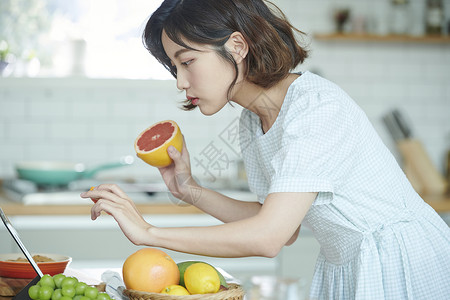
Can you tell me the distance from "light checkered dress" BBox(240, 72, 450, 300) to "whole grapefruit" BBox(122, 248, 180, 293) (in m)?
0.27

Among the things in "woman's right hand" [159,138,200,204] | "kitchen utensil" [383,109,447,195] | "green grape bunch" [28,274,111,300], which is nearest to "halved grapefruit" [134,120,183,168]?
"woman's right hand" [159,138,200,204]

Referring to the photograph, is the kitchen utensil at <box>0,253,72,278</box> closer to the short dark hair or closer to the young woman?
the young woman

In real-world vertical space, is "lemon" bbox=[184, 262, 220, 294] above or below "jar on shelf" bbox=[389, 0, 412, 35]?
below

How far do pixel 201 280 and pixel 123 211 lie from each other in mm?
217

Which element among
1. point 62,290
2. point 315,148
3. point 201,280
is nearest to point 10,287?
point 62,290

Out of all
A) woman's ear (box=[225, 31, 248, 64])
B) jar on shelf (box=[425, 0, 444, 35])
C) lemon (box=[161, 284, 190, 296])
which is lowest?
lemon (box=[161, 284, 190, 296])

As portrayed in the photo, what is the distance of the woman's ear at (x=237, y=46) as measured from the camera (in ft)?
4.43

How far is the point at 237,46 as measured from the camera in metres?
1.37

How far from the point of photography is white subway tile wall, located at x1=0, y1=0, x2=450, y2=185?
3.41 meters

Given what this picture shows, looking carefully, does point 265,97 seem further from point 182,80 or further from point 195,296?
point 195,296

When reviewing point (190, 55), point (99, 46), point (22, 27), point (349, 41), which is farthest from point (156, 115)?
point (190, 55)

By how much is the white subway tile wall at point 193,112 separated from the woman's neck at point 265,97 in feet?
5.88

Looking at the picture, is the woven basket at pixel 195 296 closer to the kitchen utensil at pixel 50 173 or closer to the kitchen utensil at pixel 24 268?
the kitchen utensil at pixel 24 268

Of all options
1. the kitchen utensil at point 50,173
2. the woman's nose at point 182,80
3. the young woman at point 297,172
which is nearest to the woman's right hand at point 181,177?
the young woman at point 297,172
